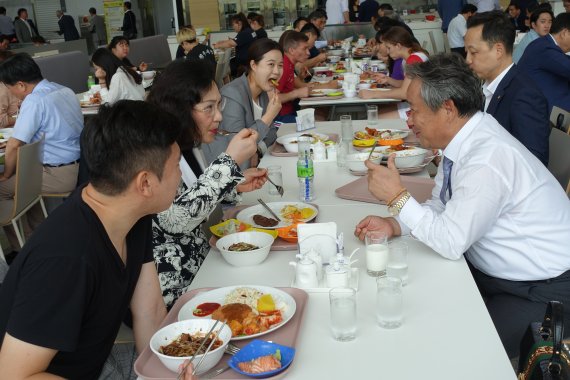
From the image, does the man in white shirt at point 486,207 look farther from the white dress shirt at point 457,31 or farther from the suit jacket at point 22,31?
the suit jacket at point 22,31

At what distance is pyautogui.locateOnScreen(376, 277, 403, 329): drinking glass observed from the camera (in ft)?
4.92

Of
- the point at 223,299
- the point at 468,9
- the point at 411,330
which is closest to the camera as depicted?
the point at 411,330

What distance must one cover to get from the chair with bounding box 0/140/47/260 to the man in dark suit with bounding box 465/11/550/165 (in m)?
2.44

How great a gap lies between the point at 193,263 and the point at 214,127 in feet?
1.82

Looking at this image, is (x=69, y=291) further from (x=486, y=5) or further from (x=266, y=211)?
(x=486, y=5)

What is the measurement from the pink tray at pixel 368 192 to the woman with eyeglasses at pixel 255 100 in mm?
834

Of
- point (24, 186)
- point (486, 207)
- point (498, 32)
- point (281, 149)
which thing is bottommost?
point (24, 186)

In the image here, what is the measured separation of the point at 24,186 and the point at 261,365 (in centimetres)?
273

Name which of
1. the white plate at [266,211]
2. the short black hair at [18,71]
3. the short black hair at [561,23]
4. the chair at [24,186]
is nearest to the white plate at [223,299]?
the white plate at [266,211]

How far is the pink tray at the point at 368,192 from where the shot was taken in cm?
248

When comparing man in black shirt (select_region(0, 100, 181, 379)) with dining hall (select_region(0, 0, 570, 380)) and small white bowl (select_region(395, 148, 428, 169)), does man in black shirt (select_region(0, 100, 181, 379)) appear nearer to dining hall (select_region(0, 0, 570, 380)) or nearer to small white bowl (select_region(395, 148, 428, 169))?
dining hall (select_region(0, 0, 570, 380))

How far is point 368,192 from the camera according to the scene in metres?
2.55

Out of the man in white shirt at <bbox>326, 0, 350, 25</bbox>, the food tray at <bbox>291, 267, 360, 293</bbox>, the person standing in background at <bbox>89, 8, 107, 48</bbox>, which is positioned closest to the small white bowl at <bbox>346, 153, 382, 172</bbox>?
the food tray at <bbox>291, 267, 360, 293</bbox>

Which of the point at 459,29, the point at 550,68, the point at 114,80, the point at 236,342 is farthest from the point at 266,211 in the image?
the point at 459,29
